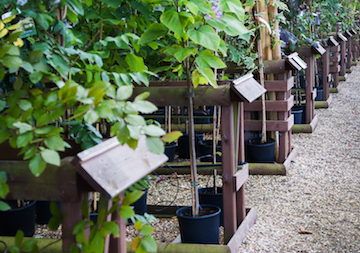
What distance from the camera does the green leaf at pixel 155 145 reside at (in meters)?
1.11

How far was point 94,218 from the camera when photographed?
8.02ft

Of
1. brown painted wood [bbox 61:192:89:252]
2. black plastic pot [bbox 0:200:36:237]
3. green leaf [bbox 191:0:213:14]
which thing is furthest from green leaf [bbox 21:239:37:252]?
black plastic pot [bbox 0:200:36:237]

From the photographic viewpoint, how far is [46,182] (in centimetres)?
116

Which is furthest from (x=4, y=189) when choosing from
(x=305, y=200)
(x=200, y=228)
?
(x=305, y=200)

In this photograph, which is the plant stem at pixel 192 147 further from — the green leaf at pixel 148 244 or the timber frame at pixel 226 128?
the green leaf at pixel 148 244

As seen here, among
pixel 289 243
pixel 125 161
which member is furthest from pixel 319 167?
pixel 125 161

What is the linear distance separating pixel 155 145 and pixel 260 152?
3.20 metres

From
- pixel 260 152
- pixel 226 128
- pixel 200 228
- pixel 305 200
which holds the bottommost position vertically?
pixel 305 200

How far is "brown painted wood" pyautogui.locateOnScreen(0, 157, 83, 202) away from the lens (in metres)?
1.15

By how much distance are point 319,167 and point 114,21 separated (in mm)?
3135

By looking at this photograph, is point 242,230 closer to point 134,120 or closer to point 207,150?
point 207,150

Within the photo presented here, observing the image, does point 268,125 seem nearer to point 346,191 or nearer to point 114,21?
point 346,191

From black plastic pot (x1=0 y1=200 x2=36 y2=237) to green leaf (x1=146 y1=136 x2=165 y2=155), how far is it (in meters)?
1.80

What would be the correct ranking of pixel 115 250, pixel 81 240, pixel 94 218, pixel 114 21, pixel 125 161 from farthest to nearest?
1. pixel 94 218
2. pixel 114 21
3. pixel 115 250
4. pixel 125 161
5. pixel 81 240
